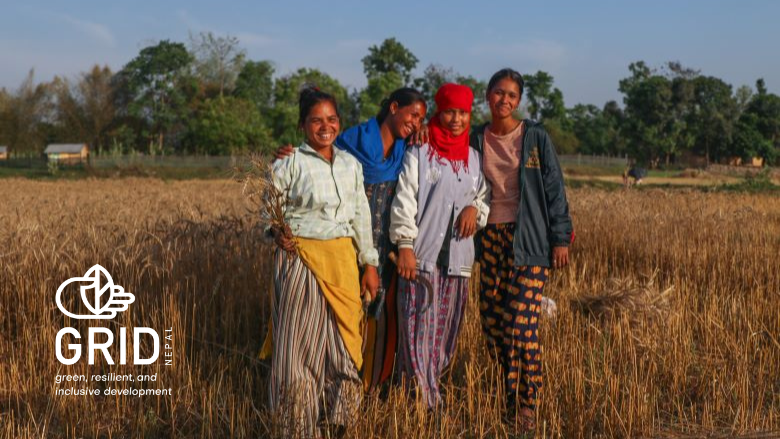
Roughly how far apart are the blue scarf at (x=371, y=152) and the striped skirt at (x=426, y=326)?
1.74 ft

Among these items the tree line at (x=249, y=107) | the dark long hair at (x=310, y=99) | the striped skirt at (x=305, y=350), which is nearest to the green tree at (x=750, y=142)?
the tree line at (x=249, y=107)

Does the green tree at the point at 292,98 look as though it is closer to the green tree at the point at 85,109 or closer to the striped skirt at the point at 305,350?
the green tree at the point at 85,109

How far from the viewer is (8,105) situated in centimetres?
5475

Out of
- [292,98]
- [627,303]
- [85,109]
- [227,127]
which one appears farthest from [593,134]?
[627,303]

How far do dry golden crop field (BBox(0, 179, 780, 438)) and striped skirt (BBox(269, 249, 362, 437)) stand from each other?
13cm

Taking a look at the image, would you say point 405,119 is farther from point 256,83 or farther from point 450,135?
point 256,83

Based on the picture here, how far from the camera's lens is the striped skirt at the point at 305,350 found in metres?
3.14

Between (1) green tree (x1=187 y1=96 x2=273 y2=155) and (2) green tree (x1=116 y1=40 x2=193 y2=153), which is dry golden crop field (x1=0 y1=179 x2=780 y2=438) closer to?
(1) green tree (x1=187 y1=96 x2=273 y2=155)

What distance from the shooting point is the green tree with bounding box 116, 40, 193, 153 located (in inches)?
2072

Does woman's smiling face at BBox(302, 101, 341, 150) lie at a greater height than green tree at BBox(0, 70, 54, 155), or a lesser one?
lesser

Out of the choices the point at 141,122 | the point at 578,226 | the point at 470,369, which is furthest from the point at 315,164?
the point at 141,122

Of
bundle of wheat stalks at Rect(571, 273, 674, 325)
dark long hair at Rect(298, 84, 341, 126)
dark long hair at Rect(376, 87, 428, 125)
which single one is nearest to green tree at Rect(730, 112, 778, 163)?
bundle of wheat stalks at Rect(571, 273, 674, 325)

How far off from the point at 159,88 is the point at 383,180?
5423 centimetres

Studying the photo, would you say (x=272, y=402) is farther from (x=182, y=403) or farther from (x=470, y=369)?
(x=470, y=369)
